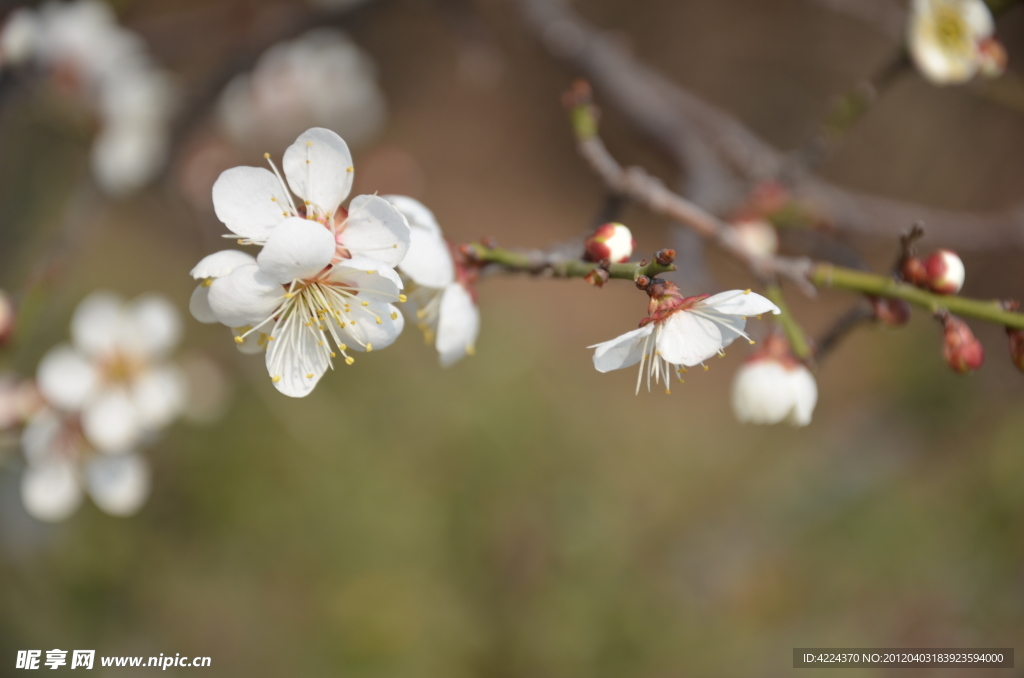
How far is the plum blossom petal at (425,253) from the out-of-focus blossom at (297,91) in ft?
5.04

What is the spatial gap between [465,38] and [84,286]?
7.47 ft

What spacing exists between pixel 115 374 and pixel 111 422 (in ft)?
0.47

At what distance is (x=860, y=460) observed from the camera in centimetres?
A: 286

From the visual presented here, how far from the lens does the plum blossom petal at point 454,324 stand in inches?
28.3

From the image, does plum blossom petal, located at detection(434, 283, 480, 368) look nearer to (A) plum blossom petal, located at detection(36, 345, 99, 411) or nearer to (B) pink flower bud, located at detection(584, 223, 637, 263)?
(B) pink flower bud, located at detection(584, 223, 637, 263)

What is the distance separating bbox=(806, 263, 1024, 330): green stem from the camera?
0.69 m

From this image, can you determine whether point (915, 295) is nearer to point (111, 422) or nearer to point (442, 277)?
point (442, 277)

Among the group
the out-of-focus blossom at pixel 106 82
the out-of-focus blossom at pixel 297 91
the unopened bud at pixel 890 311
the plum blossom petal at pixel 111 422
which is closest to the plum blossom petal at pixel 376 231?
the unopened bud at pixel 890 311

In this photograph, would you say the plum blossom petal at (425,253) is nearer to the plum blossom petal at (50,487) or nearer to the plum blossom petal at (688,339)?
the plum blossom petal at (688,339)

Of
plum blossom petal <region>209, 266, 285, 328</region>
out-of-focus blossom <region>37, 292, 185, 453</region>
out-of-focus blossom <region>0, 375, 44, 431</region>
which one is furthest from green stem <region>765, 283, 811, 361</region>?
out-of-focus blossom <region>0, 375, 44, 431</region>

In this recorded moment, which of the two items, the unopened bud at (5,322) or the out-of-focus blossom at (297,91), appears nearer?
the unopened bud at (5,322)

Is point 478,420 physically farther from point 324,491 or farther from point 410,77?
point 410,77

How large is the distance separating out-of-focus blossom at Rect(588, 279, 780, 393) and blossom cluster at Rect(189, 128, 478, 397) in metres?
0.20

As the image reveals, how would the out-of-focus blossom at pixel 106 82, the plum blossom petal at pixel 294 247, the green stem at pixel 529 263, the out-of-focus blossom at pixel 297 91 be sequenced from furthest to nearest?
the out-of-focus blossom at pixel 297 91 → the out-of-focus blossom at pixel 106 82 → the green stem at pixel 529 263 → the plum blossom petal at pixel 294 247
